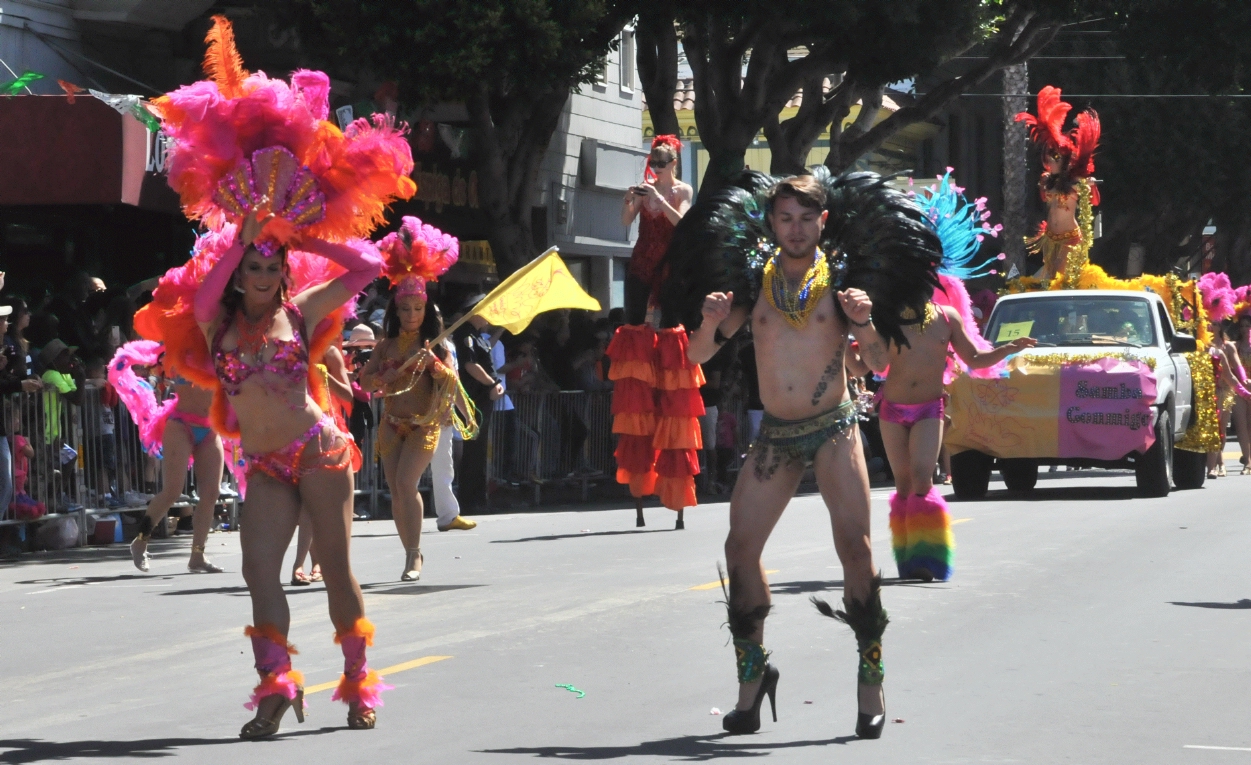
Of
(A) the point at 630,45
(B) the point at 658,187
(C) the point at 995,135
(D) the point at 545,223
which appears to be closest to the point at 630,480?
(B) the point at 658,187

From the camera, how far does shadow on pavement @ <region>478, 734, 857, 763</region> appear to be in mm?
6410

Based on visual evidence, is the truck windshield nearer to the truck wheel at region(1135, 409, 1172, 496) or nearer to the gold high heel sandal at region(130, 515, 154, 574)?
the truck wheel at region(1135, 409, 1172, 496)

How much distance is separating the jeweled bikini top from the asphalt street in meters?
1.25

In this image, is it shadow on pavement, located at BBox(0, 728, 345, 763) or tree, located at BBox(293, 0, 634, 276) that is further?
tree, located at BBox(293, 0, 634, 276)

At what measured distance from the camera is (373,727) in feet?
22.8

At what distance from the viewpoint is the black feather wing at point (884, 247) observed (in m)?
7.17

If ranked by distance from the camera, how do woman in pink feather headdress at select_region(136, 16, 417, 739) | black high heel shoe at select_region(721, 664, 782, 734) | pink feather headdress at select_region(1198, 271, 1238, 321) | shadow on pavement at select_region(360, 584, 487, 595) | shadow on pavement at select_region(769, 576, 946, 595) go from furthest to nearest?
1. pink feather headdress at select_region(1198, 271, 1238, 321)
2. shadow on pavement at select_region(360, 584, 487, 595)
3. shadow on pavement at select_region(769, 576, 946, 595)
4. woman in pink feather headdress at select_region(136, 16, 417, 739)
5. black high heel shoe at select_region(721, 664, 782, 734)

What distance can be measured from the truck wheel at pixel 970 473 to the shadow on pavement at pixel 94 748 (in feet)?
39.5

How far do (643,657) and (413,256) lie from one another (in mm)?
3709

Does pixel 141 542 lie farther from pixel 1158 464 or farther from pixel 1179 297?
pixel 1179 297

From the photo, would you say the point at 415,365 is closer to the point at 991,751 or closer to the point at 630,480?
the point at 630,480

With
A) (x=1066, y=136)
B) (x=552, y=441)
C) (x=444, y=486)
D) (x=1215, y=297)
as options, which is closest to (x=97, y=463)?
(x=444, y=486)

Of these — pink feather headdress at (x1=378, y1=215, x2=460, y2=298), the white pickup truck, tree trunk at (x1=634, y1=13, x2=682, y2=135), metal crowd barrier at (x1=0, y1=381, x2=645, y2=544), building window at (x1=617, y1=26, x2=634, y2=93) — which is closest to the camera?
pink feather headdress at (x1=378, y1=215, x2=460, y2=298)

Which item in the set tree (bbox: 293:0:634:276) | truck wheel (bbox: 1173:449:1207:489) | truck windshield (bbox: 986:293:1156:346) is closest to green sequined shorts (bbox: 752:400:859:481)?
truck windshield (bbox: 986:293:1156:346)
